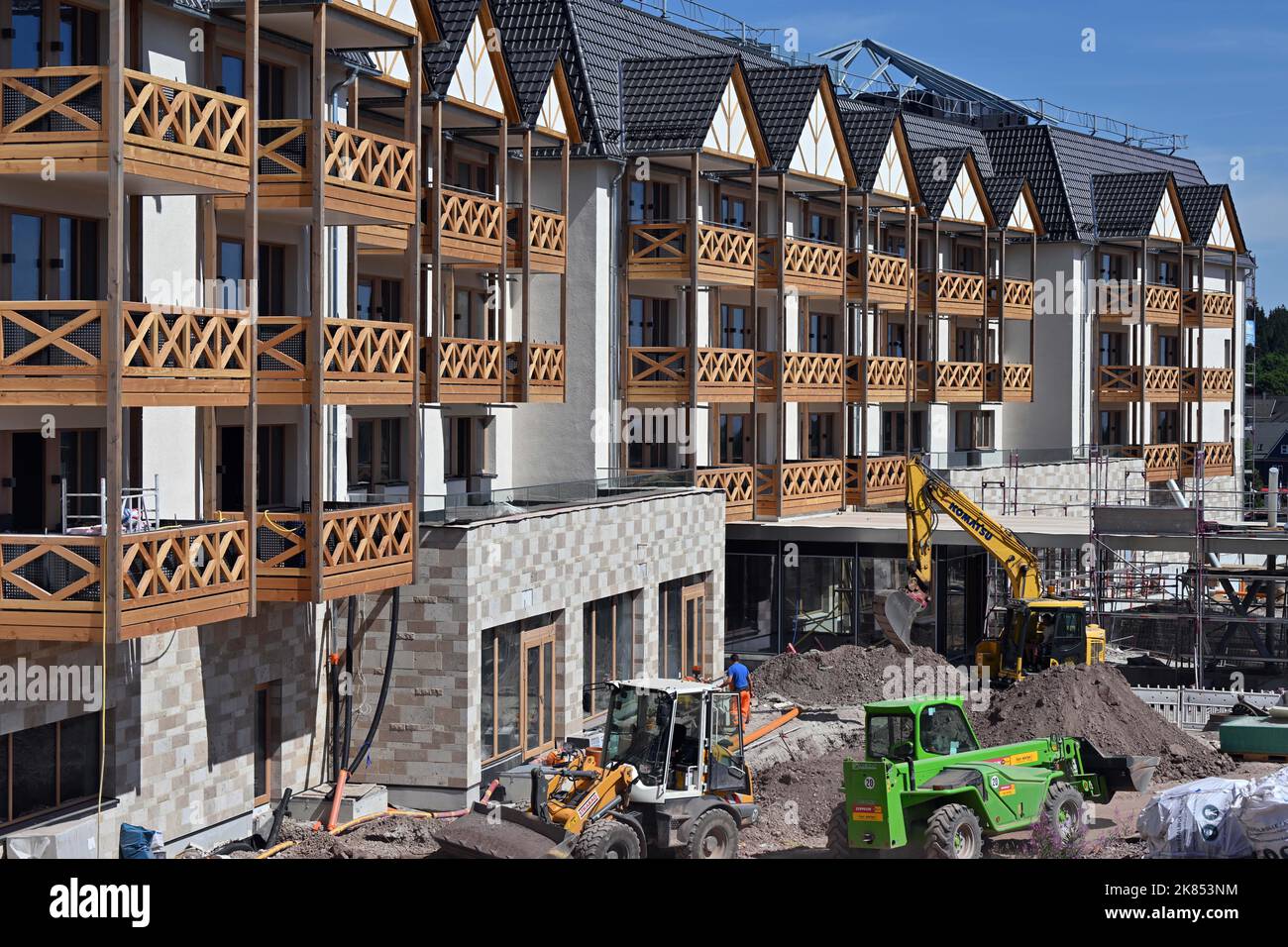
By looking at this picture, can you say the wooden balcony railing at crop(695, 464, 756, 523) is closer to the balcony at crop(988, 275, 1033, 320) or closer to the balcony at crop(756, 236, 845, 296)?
the balcony at crop(756, 236, 845, 296)

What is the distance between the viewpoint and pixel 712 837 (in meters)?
21.2

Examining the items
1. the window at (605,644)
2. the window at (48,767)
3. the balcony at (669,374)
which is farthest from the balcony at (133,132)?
the balcony at (669,374)

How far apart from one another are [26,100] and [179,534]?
503cm

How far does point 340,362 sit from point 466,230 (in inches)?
270

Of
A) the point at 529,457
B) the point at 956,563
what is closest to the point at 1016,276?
the point at 956,563

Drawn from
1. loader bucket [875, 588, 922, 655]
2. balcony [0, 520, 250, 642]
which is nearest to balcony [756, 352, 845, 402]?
loader bucket [875, 588, 922, 655]

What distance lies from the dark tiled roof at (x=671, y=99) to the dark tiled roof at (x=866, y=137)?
5.97 meters

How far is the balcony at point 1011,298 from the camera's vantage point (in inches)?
1919

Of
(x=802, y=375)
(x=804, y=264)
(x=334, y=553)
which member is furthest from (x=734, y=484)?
(x=334, y=553)

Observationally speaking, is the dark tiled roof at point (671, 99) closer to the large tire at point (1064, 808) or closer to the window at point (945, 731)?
the window at point (945, 731)

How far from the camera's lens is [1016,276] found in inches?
2079

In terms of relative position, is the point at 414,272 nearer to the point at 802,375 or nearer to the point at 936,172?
the point at 802,375

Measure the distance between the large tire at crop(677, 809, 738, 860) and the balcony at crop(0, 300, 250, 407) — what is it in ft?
25.8

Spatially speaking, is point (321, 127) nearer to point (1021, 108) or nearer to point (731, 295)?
point (731, 295)
